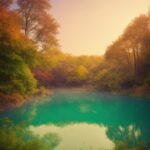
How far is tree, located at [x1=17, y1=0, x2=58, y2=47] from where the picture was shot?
17.6 metres

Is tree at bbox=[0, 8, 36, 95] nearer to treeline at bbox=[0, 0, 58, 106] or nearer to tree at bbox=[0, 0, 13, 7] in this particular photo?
treeline at bbox=[0, 0, 58, 106]

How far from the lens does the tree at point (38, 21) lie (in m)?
17.6

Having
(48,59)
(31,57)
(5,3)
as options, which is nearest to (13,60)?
(31,57)

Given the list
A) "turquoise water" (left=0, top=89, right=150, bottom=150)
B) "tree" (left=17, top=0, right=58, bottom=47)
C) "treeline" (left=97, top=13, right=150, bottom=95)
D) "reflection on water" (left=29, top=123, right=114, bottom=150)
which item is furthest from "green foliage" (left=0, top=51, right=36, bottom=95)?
"treeline" (left=97, top=13, right=150, bottom=95)

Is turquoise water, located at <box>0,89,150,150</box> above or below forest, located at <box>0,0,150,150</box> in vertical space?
below

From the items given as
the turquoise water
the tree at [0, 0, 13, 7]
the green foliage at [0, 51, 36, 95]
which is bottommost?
the turquoise water

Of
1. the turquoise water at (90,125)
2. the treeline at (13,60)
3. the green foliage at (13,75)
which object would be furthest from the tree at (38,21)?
the turquoise water at (90,125)

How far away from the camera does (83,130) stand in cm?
861

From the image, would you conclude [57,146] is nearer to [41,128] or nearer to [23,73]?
[41,128]

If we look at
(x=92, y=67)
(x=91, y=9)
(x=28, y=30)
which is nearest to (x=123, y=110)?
(x=91, y=9)

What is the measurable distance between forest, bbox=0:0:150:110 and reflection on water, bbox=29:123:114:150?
3.94 meters

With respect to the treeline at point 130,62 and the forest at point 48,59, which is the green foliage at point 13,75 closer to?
the forest at point 48,59

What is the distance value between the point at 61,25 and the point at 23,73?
8.76 m

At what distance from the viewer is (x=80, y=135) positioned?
7.88 m
